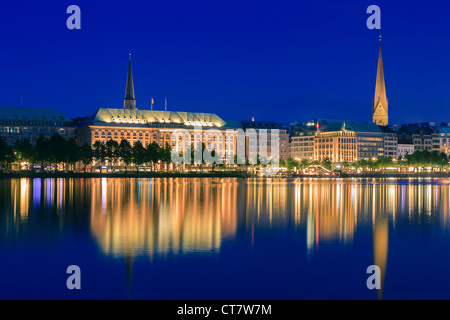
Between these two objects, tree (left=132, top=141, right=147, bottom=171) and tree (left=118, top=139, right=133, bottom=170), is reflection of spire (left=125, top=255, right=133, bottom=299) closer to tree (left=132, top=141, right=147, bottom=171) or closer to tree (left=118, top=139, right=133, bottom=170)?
tree (left=132, top=141, right=147, bottom=171)

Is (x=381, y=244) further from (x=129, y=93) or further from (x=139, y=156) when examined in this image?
(x=129, y=93)

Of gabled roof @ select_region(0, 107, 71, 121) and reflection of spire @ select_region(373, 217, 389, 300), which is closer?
reflection of spire @ select_region(373, 217, 389, 300)

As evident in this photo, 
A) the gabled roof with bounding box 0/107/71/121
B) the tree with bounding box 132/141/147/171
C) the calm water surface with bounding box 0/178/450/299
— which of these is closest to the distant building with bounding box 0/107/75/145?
the gabled roof with bounding box 0/107/71/121

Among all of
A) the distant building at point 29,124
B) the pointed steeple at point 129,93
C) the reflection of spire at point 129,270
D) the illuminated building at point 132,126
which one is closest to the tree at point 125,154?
the distant building at point 29,124

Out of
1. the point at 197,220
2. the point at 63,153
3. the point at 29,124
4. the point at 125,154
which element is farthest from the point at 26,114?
the point at 197,220

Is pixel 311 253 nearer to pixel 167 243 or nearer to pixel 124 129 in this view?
pixel 167 243

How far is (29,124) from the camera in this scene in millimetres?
174250

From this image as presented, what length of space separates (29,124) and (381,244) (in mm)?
164988

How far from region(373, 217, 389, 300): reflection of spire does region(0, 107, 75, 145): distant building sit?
152m

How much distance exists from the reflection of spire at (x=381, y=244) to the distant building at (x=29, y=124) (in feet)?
498

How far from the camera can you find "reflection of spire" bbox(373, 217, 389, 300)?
18.0 metres
